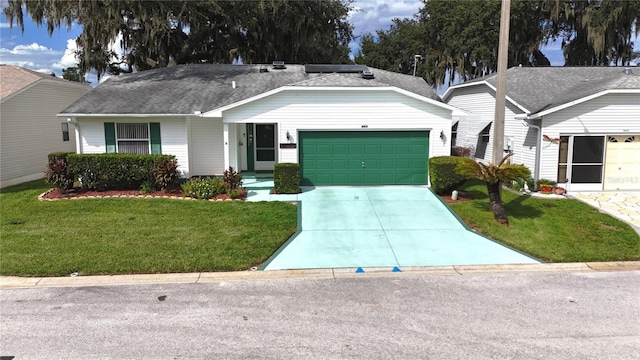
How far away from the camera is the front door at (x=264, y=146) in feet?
61.1

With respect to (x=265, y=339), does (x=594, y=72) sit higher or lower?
higher

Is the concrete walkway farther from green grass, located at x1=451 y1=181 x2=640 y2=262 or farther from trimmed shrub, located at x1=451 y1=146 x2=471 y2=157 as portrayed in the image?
trimmed shrub, located at x1=451 y1=146 x2=471 y2=157

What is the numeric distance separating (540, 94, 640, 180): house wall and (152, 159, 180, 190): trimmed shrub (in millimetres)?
12647

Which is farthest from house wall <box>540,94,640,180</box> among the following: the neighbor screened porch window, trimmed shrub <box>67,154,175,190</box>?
the neighbor screened porch window

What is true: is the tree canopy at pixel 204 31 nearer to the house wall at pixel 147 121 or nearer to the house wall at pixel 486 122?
the house wall at pixel 147 121

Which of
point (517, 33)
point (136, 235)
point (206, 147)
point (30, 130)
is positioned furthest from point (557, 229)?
point (517, 33)

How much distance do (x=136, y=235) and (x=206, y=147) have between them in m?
7.20

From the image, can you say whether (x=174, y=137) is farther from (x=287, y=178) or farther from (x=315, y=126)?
(x=315, y=126)

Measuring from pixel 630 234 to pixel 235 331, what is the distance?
397 inches

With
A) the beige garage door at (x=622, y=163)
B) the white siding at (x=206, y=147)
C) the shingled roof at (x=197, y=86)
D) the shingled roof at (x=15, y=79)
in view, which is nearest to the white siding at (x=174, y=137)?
the shingled roof at (x=197, y=86)

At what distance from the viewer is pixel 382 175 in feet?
53.1

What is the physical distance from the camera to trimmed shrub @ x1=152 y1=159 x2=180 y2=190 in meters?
14.9

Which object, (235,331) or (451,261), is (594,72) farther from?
(235,331)

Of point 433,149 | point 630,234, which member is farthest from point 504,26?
point 630,234
